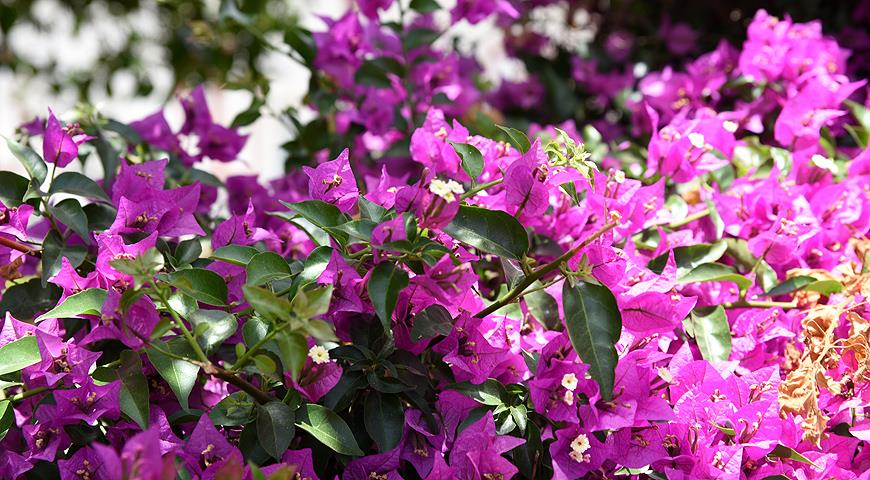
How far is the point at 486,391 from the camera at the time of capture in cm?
69

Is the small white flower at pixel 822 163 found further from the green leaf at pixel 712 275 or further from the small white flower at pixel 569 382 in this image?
the small white flower at pixel 569 382

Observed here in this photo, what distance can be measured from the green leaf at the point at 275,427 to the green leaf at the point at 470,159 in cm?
26

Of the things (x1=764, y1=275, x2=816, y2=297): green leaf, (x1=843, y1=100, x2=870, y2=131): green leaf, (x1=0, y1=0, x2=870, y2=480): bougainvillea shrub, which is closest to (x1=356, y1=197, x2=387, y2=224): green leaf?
(x1=0, y1=0, x2=870, y2=480): bougainvillea shrub

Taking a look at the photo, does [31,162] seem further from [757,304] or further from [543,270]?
[757,304]

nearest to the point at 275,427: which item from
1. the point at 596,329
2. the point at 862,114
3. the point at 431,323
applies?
the point at 431,323

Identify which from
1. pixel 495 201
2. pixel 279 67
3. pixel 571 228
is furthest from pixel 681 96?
pixel 279 67

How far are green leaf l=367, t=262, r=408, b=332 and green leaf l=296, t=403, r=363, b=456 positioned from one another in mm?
105

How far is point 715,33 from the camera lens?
165 centimetres

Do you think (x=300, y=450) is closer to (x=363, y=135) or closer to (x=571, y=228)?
(x=571, y=228)

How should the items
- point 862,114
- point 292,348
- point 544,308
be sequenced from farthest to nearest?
point 862,114 → point 544,308 → point 292,348

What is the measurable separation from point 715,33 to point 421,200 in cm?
124

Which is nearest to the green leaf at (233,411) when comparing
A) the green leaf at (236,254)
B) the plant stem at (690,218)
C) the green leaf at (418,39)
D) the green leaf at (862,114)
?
the green leaf at (236,254)

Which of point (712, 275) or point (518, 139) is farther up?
point (518, 139)

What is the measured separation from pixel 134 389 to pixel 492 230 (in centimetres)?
32
